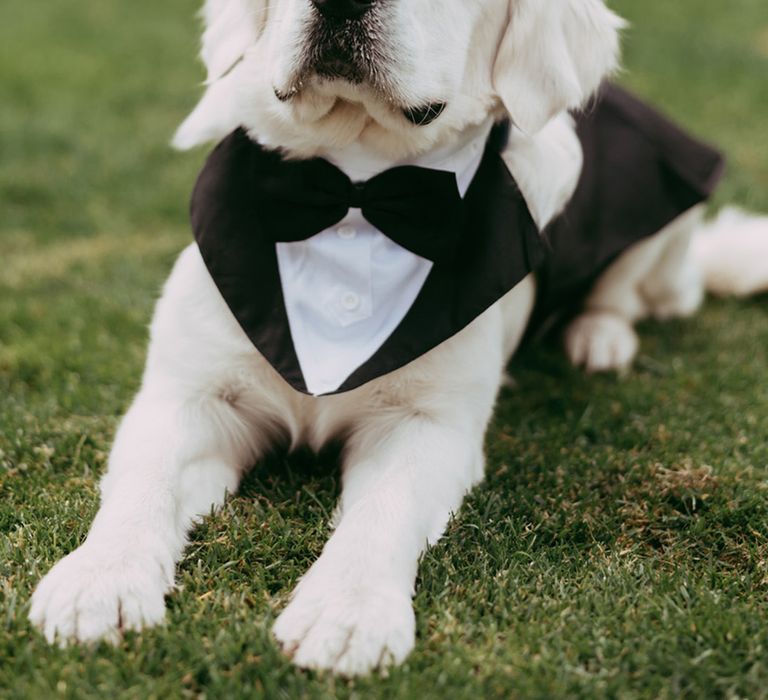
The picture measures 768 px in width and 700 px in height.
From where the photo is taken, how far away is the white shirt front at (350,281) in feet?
9.16

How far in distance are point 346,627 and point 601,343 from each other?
7.74 ft

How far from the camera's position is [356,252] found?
280cm

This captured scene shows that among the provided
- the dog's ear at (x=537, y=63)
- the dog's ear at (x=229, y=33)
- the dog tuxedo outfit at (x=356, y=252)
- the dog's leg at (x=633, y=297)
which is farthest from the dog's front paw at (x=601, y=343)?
the dog's ear at (x=229, y=33)

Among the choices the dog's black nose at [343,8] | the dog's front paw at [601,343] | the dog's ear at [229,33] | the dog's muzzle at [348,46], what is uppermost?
the dog's black nose at [343,8]

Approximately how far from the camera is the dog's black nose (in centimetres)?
248

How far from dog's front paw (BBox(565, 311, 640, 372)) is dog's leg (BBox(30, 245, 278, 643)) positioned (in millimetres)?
1693

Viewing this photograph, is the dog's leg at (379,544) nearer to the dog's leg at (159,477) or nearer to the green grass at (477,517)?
the green grass at (477,517)

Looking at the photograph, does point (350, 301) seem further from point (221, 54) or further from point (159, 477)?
point (221, 54)

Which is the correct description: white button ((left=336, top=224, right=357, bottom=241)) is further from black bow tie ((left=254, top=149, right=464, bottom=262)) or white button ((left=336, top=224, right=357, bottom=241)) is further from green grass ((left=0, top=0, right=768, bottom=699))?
green grass ((left=0, top=0, right=768, bottom=699))

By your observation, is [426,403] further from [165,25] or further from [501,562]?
[165,25]

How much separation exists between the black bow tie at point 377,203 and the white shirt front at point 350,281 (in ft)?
0.12

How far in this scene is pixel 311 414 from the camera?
2.97 metres

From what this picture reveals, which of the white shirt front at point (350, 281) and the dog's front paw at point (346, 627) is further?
the white shirt front at point (350, 281)

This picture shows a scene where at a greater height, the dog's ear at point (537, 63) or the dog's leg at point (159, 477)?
the dog's ear at point (537, 63)
